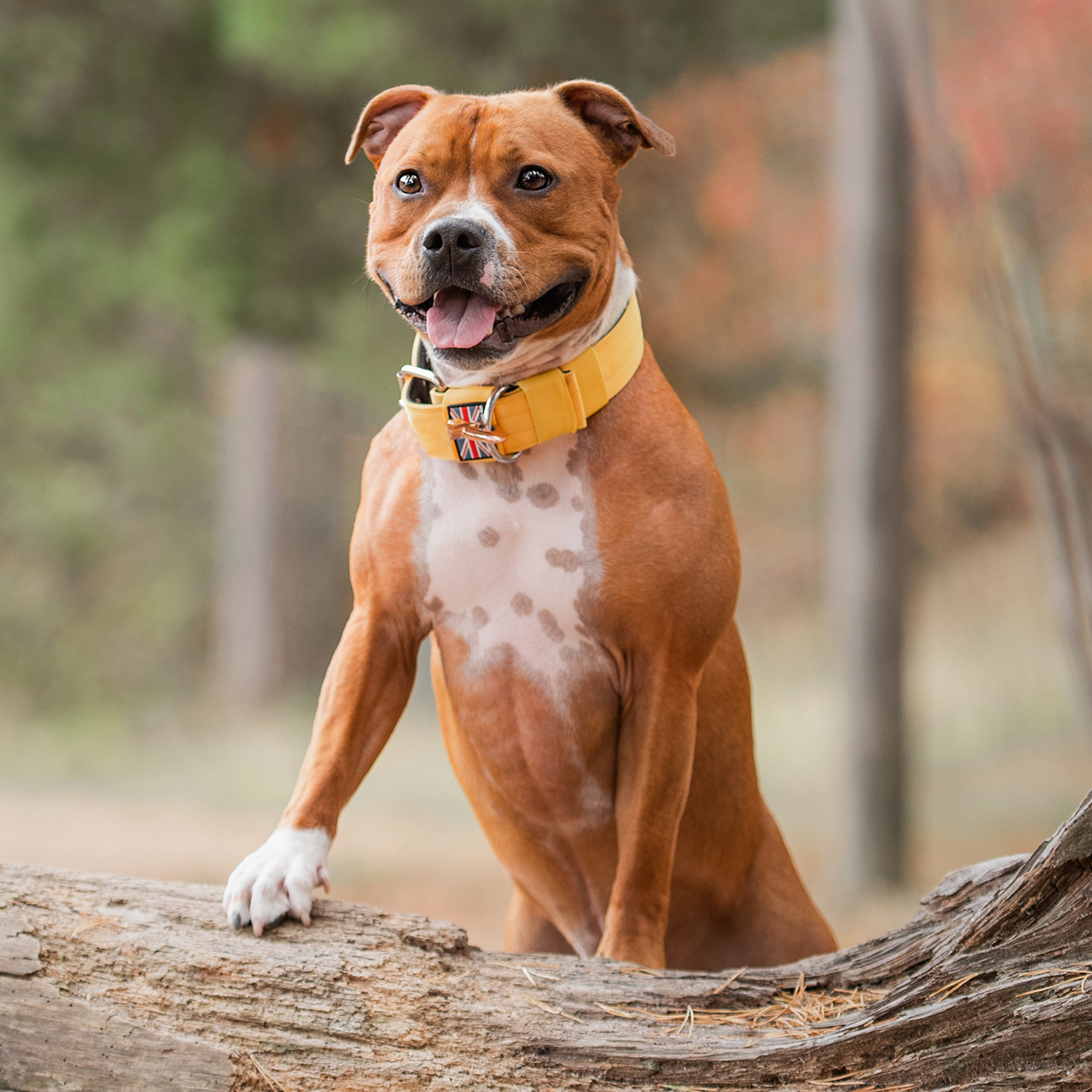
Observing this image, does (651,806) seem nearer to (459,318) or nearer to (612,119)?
(459,318)

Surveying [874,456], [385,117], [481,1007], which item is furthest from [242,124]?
[481,1007]

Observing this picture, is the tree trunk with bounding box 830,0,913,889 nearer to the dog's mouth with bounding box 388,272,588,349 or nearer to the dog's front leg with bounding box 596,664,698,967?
the dog's front leg with bounding box 596,664,698,967

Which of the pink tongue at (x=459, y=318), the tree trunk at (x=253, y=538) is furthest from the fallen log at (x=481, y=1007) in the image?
the tree trunk at (x=253, y=538)

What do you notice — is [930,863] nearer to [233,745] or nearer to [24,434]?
[233,745]

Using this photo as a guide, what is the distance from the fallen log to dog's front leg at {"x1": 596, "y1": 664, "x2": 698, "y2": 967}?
18 centimetres

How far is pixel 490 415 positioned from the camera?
2.30 m

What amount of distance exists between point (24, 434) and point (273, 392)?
3018 millimetres

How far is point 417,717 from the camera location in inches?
361

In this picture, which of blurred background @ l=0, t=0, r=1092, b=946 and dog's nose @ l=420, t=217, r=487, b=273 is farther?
blurred background @ l=0, t=0, r=1092, b=946

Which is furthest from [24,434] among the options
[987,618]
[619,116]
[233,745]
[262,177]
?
[619,116]

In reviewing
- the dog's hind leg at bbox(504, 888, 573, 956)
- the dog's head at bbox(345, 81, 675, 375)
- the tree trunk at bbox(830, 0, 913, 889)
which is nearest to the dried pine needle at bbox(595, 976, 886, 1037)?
the dog's hind leg at bbox(504, 888, 573, 956)

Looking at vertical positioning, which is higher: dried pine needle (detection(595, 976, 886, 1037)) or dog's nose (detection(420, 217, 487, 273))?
dog's nose (detection(420, 217, 487, 273))

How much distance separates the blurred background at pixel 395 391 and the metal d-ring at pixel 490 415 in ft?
2.72

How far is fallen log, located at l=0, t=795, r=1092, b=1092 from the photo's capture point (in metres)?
1.89
